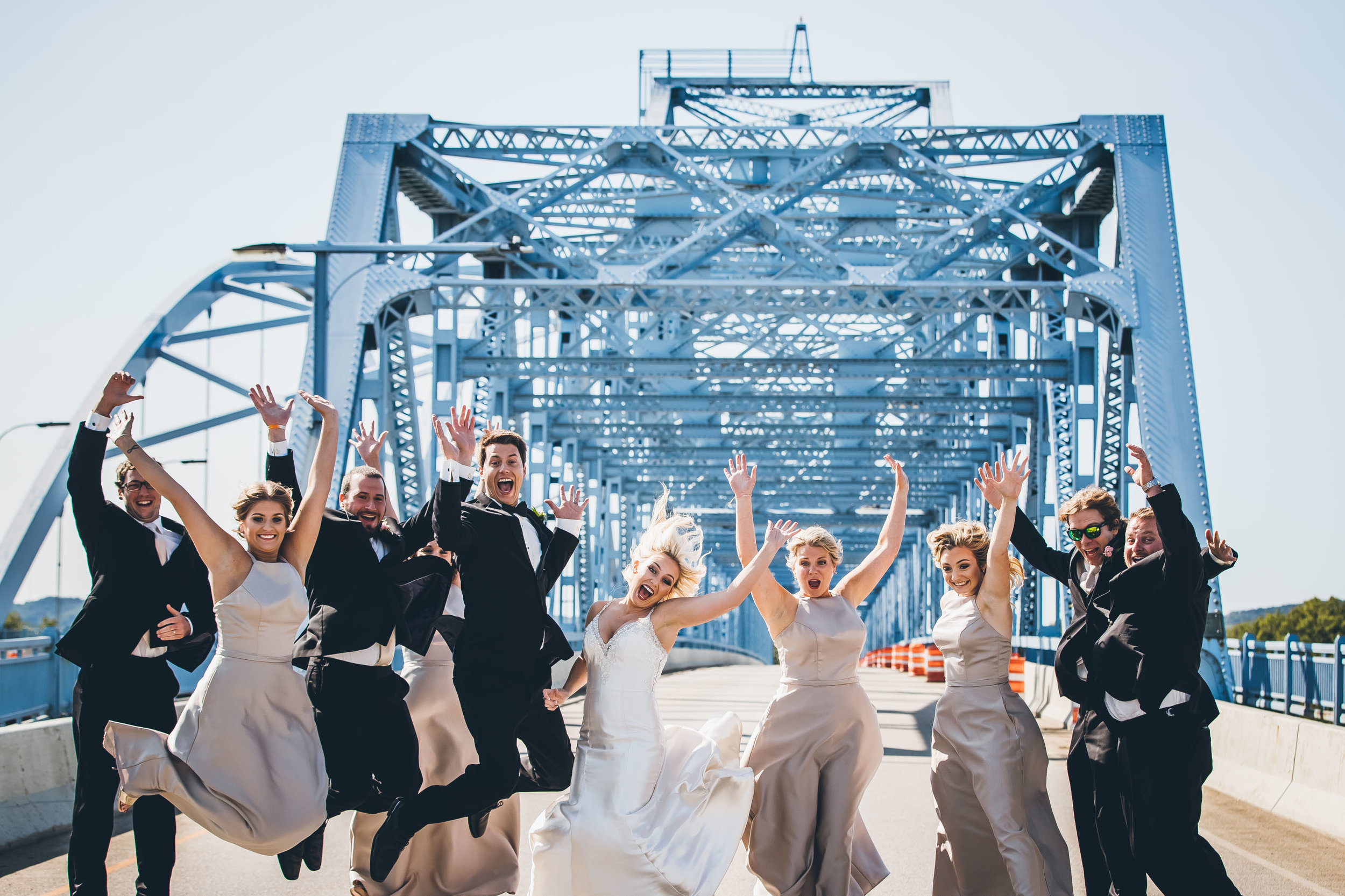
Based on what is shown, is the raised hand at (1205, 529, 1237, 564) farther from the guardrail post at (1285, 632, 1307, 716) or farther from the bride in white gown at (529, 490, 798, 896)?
the guardrail post at (1285, 632, 1307, 716)

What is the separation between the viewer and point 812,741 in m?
5.79

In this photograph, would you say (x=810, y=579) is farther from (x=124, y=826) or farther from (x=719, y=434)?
(x=719, y=434)

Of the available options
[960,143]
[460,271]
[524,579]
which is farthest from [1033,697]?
[524,579]

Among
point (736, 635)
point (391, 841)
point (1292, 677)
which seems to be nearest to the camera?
point (391, 841)

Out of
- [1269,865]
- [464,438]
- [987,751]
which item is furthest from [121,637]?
[1269,865]

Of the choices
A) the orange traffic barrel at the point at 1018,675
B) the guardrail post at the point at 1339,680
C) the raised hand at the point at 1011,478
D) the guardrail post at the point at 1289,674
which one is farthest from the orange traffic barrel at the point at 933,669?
the raised hand at the point at 1011,478

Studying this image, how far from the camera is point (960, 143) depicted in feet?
66.1

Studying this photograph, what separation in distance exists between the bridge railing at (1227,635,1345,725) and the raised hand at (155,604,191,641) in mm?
9049

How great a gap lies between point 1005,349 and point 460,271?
1314 centimetres

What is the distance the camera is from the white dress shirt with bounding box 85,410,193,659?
5.34 meters

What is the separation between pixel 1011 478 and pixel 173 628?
3714 millimetres

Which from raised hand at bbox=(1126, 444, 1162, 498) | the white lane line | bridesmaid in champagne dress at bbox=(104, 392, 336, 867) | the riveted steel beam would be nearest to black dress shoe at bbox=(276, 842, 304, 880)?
bridesmaid in champagne dress at bbox=(104, 392, 336, 867)

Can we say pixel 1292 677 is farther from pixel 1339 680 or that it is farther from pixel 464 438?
pixel 464 438

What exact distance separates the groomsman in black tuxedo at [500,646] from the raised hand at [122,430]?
4.16 feet
